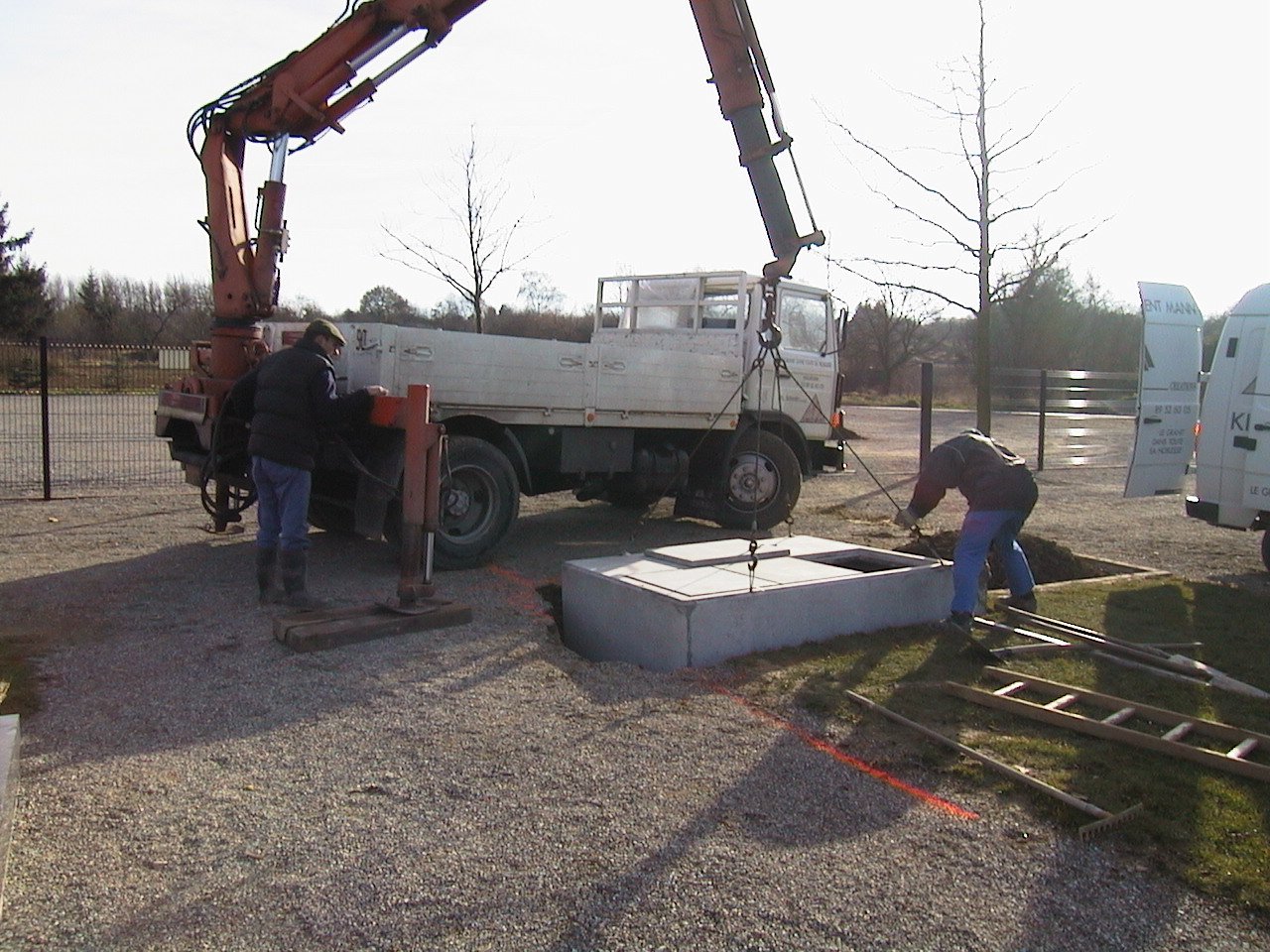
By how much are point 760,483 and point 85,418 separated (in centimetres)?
1013

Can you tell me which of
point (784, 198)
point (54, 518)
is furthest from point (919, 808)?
point (54, 518)

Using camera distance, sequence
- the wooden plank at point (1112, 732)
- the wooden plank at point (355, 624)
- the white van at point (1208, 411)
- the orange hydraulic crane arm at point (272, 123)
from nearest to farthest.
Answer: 1. the wooden plank at point (1112, 732)
2. the wooden plank at point (355, 624)
3. the orange hydraulic crane arm at point (272, 123)
4. the white van at point (1208, 411)

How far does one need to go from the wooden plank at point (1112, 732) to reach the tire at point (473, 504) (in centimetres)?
422

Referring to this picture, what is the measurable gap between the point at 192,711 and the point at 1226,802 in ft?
14.8

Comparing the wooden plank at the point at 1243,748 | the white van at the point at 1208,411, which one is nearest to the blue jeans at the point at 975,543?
the wooden plank at the point at 1243,748

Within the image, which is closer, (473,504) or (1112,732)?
(1112,732)

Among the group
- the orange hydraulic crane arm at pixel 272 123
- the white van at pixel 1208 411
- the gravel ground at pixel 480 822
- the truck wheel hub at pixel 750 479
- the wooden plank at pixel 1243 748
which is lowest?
the gravel ground at pixel 480 822

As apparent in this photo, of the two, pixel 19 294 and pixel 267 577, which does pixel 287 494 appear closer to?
pixel 267 577

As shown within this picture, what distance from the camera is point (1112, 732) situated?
489 centimetres

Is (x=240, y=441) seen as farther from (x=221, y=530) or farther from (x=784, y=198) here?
(x=784, y=198)

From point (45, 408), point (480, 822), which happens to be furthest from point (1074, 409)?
point (480, 822)

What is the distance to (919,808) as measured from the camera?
416cm

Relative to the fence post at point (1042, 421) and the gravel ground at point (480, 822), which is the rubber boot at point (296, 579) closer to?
the gravel ground at point (480, 822)

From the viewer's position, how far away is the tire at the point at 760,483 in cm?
1096
